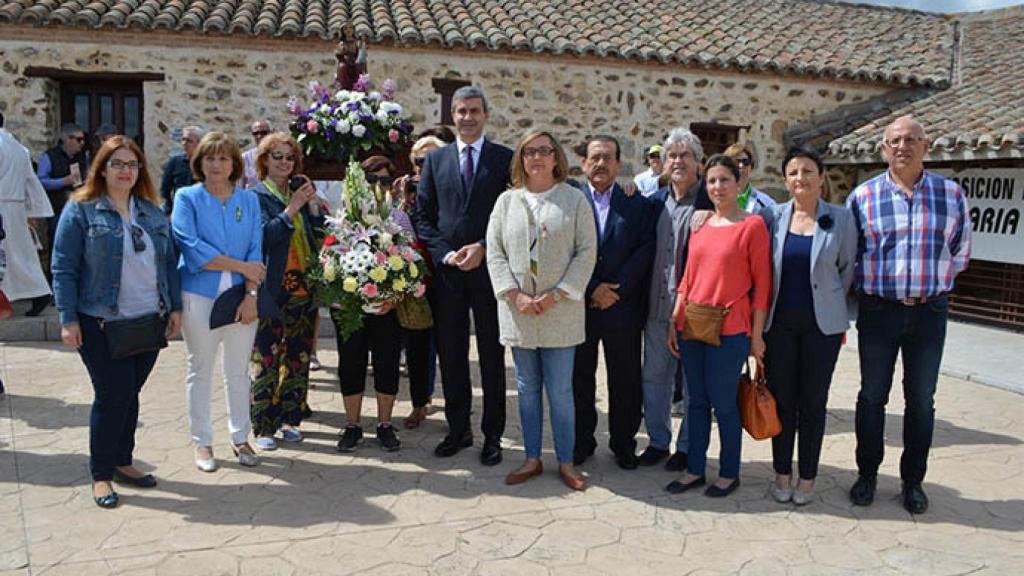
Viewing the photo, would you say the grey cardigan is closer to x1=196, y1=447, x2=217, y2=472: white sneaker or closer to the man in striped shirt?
the man in striped shirt

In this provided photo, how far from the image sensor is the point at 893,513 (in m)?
3.75

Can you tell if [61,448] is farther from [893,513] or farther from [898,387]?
[898,387]

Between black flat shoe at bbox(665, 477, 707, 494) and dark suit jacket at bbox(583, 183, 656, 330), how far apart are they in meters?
0.85

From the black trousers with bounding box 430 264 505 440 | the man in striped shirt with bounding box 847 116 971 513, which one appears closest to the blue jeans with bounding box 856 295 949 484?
the man in striped shirt with bounding box 847 116 971 513

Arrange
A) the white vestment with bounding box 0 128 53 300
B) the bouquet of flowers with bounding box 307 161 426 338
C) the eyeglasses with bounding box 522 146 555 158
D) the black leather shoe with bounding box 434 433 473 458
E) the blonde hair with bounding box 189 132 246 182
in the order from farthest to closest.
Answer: the white vestment with bounding box 0 128 53 300 → the black leather shoe with bounding box 434 433 473 458 → the bouquet of flowers with bounding box 307 161 426 338 → the blonde hair with bounding box 189 132 246 182 → the eyeglasses with bounding box 522 146 555 158

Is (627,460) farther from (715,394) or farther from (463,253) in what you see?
(463,253)

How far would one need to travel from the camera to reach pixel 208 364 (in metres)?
4.00

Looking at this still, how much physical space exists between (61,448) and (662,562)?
3.43 metres

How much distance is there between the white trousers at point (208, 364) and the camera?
3.91m

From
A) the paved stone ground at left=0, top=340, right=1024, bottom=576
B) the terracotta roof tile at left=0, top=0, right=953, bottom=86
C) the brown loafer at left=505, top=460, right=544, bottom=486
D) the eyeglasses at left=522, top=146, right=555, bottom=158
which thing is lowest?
the paved stone ground at left=0, top=340, right=1024, bottom=576

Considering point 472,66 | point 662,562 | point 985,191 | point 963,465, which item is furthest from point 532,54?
point 662,562

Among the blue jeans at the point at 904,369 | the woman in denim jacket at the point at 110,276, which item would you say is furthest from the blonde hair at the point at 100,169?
the blue jeans at the point at 904,369

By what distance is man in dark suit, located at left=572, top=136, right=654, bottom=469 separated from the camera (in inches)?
158

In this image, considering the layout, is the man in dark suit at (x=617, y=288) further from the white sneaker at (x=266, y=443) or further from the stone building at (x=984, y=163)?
the stone building at (x=984, y=163)
